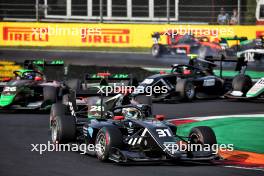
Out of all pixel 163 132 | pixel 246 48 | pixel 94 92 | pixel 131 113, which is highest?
pixel 246 48

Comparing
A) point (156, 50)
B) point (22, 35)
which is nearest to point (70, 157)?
point (156, 50)

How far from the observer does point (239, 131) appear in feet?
55.4

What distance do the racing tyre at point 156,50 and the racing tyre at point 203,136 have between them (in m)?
21.4

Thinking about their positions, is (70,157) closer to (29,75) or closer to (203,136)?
(203,136)

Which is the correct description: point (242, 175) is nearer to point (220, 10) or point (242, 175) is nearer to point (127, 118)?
point (127, 118)

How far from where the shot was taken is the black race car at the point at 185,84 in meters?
23.4

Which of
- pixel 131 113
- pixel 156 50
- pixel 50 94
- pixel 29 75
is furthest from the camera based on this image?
pixel 156 50

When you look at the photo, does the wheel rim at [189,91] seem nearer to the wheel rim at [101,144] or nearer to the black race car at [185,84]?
the black race car at [185,84]

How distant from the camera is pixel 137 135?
13.2 m

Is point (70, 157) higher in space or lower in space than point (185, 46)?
lower

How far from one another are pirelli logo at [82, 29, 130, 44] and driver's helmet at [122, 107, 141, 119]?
22.0 metres

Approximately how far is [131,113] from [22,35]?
23.9 meters

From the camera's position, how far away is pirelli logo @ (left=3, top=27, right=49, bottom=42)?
37.5 metres

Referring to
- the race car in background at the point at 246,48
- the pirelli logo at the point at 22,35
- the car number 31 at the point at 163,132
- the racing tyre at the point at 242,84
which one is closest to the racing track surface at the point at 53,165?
the car number 31 at the point at 163,132
